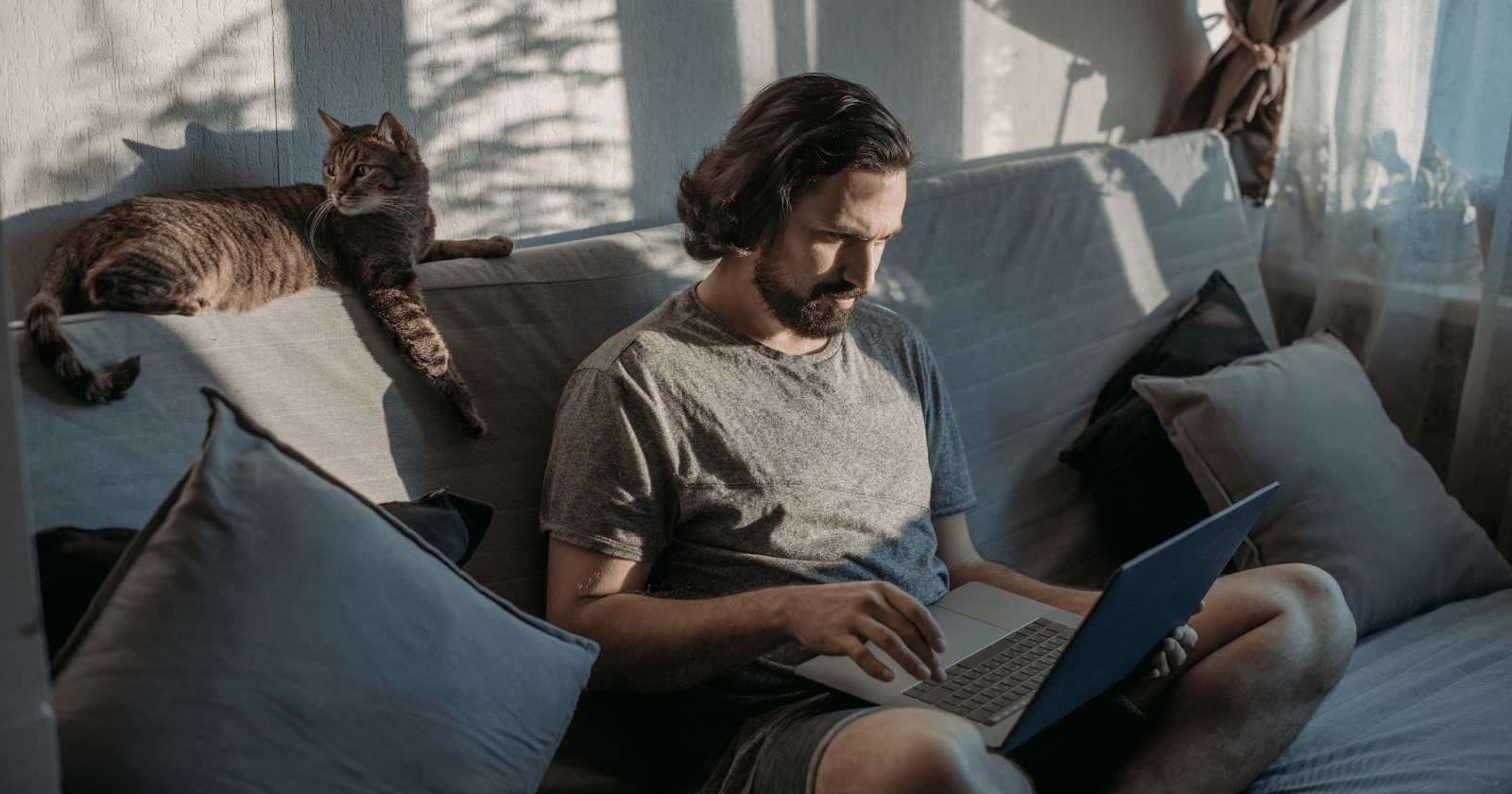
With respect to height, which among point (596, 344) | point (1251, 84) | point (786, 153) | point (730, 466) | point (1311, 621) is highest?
point (1251, 84)

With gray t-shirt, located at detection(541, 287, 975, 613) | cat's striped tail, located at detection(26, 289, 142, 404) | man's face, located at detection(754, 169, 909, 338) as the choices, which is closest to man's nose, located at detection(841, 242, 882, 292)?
man's face, located at detection(754, 169, 909, 338)

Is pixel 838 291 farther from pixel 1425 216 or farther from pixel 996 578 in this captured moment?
pixel 1425 216

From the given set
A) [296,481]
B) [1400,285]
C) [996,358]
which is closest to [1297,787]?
[996,358]

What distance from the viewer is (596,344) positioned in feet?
4.66

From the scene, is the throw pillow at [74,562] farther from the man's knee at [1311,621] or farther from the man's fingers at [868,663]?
the man's knee at [1311,621]

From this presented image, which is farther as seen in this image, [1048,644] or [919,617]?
[1048,644]

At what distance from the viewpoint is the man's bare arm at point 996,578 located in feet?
4.25

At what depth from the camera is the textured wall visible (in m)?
1.21

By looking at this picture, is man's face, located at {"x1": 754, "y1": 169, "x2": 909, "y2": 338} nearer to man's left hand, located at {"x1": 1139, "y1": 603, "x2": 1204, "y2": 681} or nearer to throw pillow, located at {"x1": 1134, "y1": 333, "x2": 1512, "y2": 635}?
man's left hand, located at {"x1": 1139, "y1": 603, "x2": 1204, "y2": 681}

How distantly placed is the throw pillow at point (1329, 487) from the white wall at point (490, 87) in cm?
77

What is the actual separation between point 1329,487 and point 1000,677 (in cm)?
85

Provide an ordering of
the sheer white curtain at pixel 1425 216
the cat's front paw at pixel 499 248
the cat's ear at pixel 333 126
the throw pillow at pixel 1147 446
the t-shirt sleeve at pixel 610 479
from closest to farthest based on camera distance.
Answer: the t-shirt sleeve at pixel 610 479 → the cat's ear at pixel 333 126 → the cat's front paw at pixel 499 248 → the throw pillow at pixel 1147 446 → the sheer white curtain at pixel 1425 216

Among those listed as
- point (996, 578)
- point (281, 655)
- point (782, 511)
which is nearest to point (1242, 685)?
point (996, 578)

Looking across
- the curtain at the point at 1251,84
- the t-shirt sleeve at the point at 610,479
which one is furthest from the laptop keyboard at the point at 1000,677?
the curtain at the point at 1251,84
